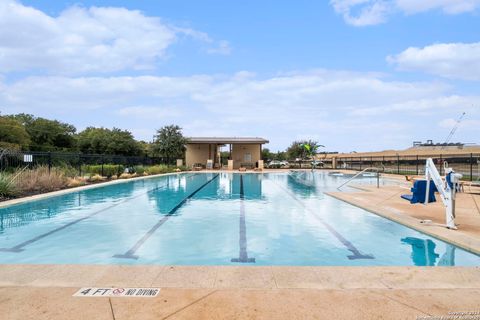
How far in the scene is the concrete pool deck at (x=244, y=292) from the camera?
2.84 metres

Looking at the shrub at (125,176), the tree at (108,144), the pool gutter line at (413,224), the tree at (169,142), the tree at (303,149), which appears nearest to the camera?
the pool gutter line at (413,224)

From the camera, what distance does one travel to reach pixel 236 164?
3753 cm

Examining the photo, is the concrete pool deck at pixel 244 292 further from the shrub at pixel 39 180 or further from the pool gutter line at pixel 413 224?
the shrub at pixel 39 180

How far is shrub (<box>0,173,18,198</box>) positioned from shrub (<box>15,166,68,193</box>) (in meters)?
0.57

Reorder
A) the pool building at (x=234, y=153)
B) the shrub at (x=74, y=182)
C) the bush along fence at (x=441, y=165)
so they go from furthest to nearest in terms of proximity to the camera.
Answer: the pool building at (x=234, y=153) < the bush along fence at (x=441, y=165) < the shrub at (x=74, y=182)

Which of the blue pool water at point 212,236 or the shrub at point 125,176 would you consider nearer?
the blue pool water at point 212,236

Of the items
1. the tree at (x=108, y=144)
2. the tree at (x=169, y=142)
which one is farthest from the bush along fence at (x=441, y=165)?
the tree at (x=108, y=144)

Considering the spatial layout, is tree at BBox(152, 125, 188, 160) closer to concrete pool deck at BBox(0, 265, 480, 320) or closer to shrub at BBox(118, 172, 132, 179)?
shrub at BBox(118, 172, 132, 179)

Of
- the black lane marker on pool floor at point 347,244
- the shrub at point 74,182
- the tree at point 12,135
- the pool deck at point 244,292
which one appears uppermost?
the tree at point 12,135

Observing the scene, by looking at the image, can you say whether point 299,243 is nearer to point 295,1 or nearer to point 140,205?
point 140,205

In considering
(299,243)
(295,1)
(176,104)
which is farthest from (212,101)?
(299,243)

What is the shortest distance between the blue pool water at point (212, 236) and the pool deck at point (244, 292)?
1.25 metres

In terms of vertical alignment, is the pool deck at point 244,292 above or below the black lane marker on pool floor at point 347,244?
above

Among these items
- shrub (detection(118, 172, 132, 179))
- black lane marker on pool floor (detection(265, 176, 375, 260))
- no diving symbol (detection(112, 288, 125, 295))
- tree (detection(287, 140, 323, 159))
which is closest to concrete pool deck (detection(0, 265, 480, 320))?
no diving symbol (detection(112, 288, 125, 295))
